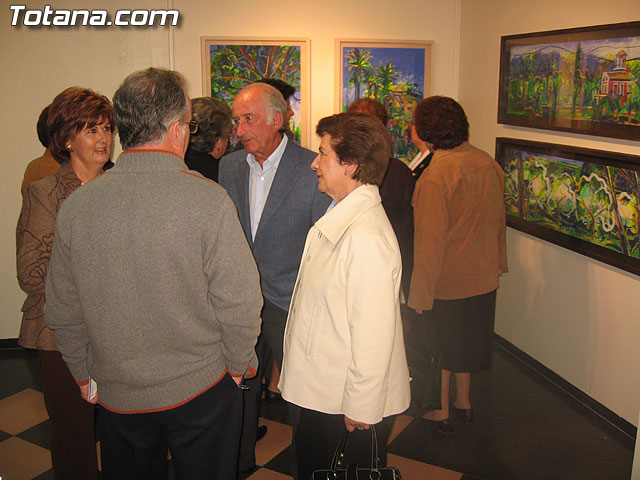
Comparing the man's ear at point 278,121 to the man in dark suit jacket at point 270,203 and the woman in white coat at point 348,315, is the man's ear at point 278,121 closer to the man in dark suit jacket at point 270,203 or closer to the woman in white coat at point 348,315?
the man in dark suit jacket at point 270,203

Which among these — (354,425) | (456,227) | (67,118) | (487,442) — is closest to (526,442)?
(487,442)

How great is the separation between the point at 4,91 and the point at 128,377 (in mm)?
3348

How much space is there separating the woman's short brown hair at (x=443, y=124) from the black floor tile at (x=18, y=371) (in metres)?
2.94

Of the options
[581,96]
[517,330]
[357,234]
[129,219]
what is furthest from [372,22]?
[129,219]

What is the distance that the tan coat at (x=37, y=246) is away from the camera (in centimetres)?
204

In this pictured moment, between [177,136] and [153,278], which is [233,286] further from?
[177,136]

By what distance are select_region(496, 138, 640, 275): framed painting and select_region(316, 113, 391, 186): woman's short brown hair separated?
168 centimetres

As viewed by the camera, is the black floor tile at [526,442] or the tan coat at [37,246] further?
the black floor tile at [526,442]

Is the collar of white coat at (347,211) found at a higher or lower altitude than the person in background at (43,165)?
lower

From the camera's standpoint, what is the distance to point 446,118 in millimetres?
2979

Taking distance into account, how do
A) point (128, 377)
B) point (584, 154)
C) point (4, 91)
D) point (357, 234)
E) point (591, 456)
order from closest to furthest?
point (128, 377)
point (357, 234)
point (591, 456)
point (584, 154)
point (4, 91)

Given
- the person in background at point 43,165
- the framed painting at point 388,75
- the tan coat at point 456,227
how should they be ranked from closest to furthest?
the tan coat at point 456,227
the person in background at point 43,165
the framed painting at point 388,75

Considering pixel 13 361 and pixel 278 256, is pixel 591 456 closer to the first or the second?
pixel 278 256

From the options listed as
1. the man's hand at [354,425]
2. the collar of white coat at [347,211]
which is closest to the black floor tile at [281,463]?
the man's hand at [354,425]
